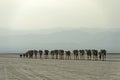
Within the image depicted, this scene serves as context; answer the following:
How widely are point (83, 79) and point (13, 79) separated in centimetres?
929

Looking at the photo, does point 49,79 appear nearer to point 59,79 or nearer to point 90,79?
point 59,79

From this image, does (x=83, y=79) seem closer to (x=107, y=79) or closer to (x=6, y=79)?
(x=107, y=79)

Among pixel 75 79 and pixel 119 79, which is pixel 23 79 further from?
pixel 119 79

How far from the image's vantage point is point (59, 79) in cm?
4481

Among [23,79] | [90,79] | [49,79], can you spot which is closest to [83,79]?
[90,79]

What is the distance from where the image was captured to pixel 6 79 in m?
45.3

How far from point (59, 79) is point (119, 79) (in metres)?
7.74

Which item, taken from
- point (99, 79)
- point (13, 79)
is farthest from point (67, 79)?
point (13, 79)

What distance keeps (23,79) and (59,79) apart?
16.0 ft

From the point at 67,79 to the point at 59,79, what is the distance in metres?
1.10

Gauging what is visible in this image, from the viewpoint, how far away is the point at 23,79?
4581 centimetres

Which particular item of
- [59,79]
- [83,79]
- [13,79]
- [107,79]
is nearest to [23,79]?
[13,79]

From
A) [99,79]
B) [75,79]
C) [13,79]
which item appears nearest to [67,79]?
[75,79]

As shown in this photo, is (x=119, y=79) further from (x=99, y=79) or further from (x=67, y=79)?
(x=67, y=79)
